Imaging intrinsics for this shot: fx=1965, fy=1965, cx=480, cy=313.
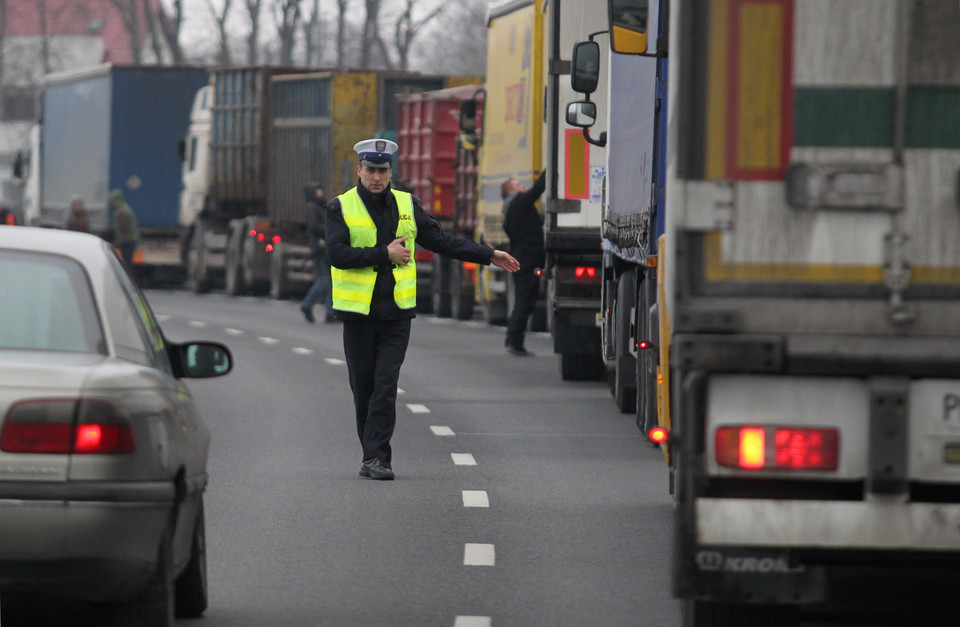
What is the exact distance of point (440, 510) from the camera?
9.56m

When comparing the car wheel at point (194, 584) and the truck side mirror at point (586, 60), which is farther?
the truck side mirror at point (586, 60)

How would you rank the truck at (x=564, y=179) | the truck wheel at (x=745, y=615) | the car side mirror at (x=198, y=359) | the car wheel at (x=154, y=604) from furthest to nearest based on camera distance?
the truck at (x=564, y=179) → the car side mirror at (x=198, y=359) → the truck wheel at (x=745, y=615) → the car wheel at (x=154, y=604)

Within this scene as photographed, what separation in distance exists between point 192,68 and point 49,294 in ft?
107

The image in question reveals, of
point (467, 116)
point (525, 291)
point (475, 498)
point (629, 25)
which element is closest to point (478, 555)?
point (475, 498)

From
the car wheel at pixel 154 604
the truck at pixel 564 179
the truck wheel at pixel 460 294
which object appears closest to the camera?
the car wheel at pixel 154 604

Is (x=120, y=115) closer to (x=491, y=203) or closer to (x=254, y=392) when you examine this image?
(x=491, y=203)

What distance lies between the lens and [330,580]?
25.2ft

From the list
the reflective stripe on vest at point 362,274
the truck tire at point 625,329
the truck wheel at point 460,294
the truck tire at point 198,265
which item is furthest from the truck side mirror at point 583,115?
the truck tire at point 198,265

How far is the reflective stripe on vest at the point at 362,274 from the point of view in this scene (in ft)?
34.6

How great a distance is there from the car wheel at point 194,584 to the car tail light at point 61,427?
1338 mm

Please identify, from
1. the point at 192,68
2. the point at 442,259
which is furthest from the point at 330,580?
the point at 192,68

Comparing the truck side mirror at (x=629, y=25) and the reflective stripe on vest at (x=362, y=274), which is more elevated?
the truck side mirror at (x=629, y=25)

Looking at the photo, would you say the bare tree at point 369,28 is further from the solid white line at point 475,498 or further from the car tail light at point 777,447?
the car tail light at point 777,447

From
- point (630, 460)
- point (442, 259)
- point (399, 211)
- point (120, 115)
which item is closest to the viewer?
point (399, 211)
